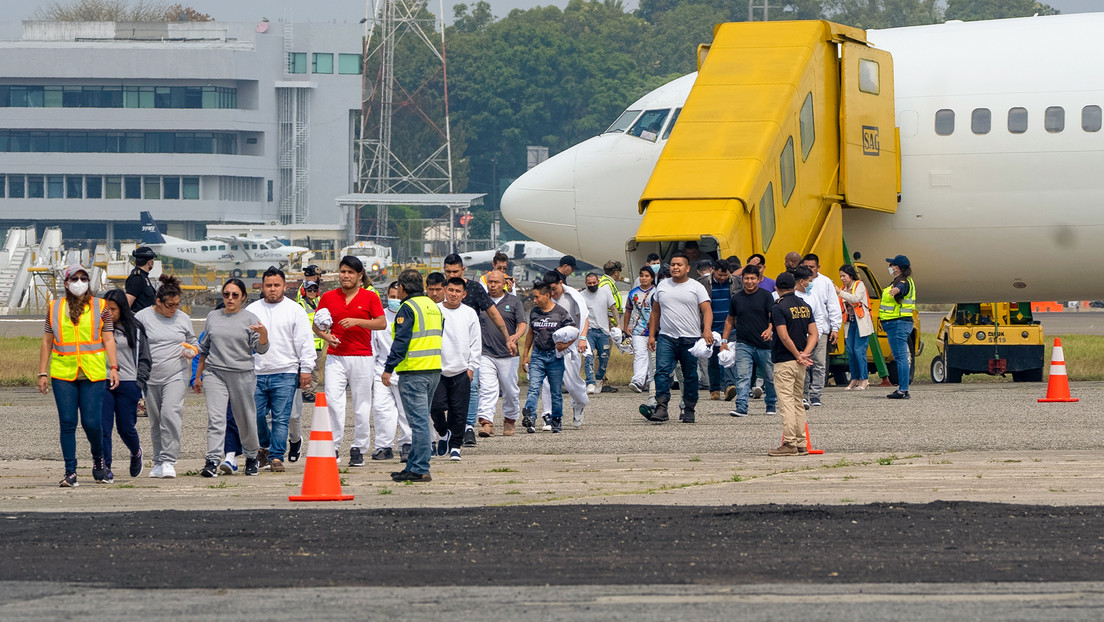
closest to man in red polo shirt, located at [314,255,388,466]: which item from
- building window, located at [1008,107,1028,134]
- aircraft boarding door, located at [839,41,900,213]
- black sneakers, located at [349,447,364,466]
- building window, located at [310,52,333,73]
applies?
black sneakers, located at [349,447,364,466]

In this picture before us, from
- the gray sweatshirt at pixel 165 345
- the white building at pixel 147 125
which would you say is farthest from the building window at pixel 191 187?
the gray sweatshirt at pixel 165 345

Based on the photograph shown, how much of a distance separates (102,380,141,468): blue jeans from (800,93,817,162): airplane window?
11382 millimetres

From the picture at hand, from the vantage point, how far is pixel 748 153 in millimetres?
20078

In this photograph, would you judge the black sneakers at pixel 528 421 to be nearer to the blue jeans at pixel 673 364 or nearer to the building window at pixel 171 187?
the blue jeans at pixel 673 364

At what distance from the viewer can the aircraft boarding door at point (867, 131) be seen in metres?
21.6

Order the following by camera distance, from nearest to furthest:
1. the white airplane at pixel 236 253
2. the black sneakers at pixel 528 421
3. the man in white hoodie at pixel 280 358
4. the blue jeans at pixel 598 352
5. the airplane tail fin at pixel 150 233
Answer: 1. the man in white hoodie at pixel 280 358
2. the black sneakers at pixel 528 421
3. the blue jeans at pixel 598 352
4. the white airplane at pixel 236 253
5. the airplane tail fin at pixel 150 233

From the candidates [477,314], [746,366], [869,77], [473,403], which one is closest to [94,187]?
[869,77]

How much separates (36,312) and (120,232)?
177ft

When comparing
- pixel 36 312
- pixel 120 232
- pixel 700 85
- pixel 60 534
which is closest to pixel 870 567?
pixel 60 534

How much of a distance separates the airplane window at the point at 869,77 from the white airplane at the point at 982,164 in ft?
1.73

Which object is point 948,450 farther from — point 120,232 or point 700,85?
point 120,232

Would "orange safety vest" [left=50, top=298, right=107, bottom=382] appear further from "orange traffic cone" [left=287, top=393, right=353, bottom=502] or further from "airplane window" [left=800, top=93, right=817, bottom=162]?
"airplane window" [left=800, top=93, right=817, bottom=162]

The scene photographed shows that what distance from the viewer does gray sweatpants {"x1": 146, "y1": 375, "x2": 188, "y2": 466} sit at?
41.9 ft

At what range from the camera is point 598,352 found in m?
22.4
